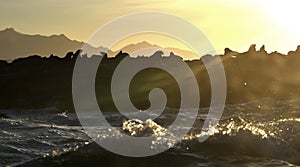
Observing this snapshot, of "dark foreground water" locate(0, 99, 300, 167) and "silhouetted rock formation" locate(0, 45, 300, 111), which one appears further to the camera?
"silhouetted rock formation" locate(0, 45, 300, 111)

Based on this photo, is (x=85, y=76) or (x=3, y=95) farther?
(x=85, y=76)

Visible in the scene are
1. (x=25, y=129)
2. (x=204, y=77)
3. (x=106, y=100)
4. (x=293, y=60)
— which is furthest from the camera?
(x=293, y=60)

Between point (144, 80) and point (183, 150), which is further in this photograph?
point (144, 80)

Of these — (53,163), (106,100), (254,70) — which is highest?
(254,70)

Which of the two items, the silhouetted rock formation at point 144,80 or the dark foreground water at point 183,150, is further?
the silhouetted rock formation at point 144,80

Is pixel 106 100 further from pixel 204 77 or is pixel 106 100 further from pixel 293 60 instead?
pixel 293 60

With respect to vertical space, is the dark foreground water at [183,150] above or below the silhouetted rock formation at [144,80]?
below

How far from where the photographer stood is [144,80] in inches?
1323

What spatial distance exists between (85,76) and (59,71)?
6.56ft

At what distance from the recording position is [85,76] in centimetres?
3406

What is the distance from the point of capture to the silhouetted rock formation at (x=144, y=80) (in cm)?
3089

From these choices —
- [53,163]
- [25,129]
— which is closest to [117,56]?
[25,129]

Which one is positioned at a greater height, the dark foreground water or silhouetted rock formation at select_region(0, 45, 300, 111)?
silhouetted rock formation at select_region(0, 45, 300, 111)

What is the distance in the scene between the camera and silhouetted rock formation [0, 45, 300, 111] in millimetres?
30891
